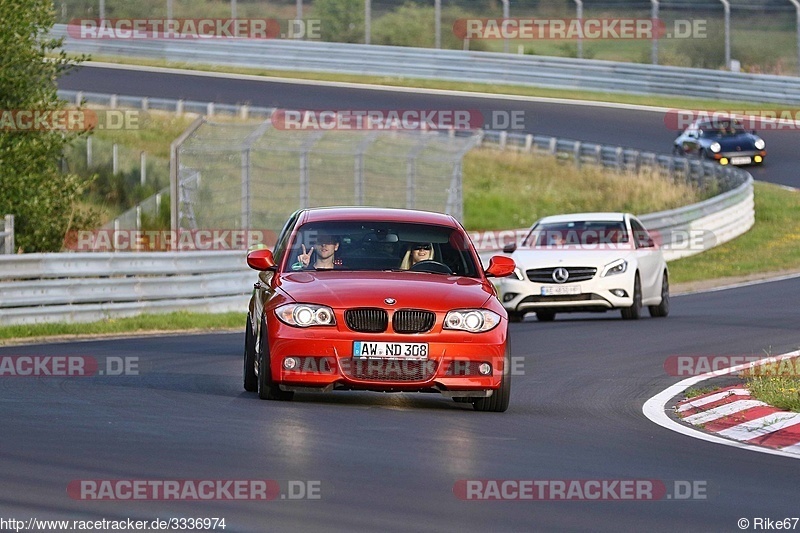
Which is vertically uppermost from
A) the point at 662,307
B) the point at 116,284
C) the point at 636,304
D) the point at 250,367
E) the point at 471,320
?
the point at 471,320

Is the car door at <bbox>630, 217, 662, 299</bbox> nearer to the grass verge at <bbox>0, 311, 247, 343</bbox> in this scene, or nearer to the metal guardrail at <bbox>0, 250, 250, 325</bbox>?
the grass verge at <bbox>0, 311, 247, 343</bbox>

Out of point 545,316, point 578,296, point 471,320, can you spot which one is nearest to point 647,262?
point 578,296

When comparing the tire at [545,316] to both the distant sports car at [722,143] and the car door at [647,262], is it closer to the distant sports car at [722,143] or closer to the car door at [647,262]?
the car door at [647,262]

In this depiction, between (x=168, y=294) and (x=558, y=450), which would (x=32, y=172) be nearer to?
(x=168, y=294)

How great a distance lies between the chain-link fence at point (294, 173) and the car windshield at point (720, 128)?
1495cm

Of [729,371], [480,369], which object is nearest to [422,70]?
[729,371]

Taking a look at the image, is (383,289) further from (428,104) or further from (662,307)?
(428,104)

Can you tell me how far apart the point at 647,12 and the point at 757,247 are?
523 inches

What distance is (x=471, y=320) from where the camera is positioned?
1080cm

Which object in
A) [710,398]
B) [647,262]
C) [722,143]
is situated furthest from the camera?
[722,143]

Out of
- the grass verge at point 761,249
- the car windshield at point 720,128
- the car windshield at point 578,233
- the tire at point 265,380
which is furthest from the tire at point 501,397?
the car windshield at point 720,128

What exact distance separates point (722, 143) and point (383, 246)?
31.2 meters

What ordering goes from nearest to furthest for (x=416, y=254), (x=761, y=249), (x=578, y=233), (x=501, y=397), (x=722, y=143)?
(x=501, y=397) → (x=416, y=254) → (x=578, y=233) → (x=761, y=249) → (x=722, y=143)

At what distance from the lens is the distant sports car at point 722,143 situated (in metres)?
41.3
